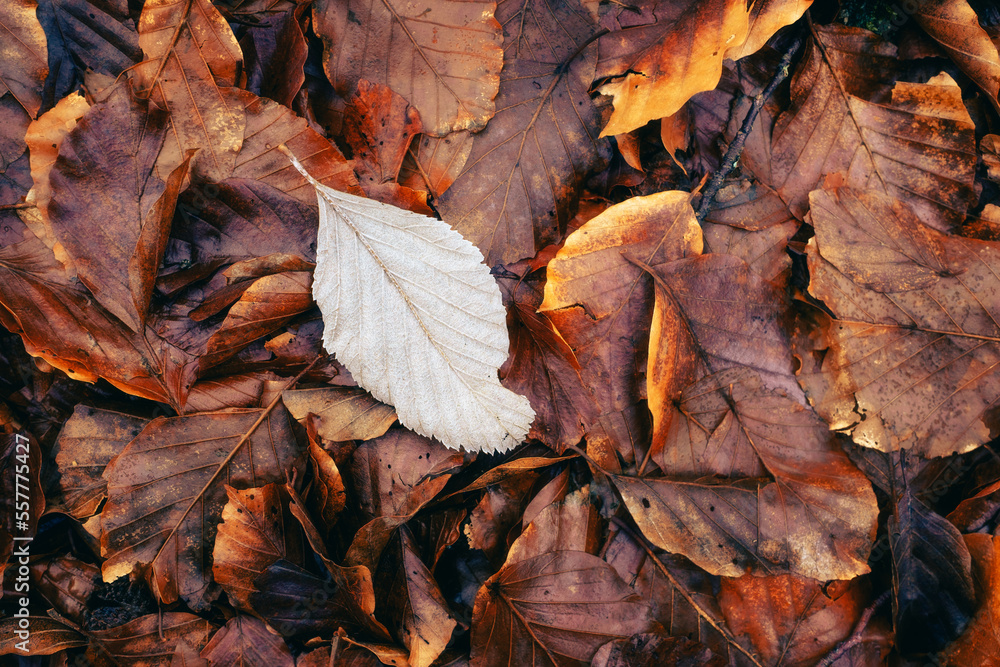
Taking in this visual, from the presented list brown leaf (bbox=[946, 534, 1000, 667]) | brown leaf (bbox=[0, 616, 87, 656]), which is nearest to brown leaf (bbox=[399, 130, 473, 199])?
brown leaf (bbox=[0, 616, 87, 656])

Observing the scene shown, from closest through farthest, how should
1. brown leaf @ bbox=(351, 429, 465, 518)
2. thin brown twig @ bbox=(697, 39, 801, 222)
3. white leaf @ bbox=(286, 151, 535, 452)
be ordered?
white leaf @ bbox=(286, 151, 535, 452) → brown leaf @ bbox=(351, 429, 465, 518) → thin brown twig @ bbox=(697, 39, 801, 222)

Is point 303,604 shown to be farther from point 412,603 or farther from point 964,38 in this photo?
point 964,38

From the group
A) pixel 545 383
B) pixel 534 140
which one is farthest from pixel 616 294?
pixel 534 140

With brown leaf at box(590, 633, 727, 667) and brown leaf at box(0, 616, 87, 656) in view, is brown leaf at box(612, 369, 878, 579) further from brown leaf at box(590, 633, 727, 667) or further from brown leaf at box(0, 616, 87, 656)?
brown leaf at box(0, 616, 87, 656)

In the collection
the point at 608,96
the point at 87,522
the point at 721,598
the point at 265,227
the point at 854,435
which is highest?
the point at 608,96

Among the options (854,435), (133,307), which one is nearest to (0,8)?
(133,307)

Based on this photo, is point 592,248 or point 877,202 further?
point 877,202

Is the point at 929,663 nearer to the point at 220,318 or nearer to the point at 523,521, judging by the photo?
the point at 523,521
